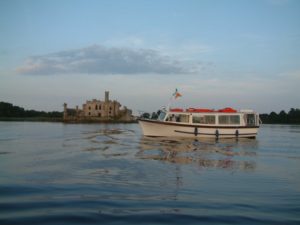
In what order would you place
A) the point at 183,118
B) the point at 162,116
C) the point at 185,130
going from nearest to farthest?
the point at 185,130 < the point at 183,118 < the point at 162,116

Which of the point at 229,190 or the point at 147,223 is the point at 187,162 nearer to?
the point at 229,190

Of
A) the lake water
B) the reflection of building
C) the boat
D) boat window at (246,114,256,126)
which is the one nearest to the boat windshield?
the boat

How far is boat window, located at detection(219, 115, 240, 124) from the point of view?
37.0 metres

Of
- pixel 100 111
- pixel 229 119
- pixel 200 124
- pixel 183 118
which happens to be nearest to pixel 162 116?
pixel 183 118

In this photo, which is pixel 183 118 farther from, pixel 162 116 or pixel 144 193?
pixel 144 193

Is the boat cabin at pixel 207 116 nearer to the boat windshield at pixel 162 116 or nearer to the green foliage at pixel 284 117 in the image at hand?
the boat windshield at pixel 162 116

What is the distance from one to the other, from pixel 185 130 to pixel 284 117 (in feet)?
433

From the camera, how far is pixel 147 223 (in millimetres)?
7164

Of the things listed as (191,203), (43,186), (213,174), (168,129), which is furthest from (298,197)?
(168,129)

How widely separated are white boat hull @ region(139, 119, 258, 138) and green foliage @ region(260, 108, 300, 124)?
123927 mm

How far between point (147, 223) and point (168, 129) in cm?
2793

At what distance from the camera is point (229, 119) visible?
37.3m

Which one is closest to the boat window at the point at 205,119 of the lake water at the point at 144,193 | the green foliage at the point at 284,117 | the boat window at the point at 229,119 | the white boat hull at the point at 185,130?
the boat window at the point at 229,119

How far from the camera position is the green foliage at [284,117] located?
153 metres
